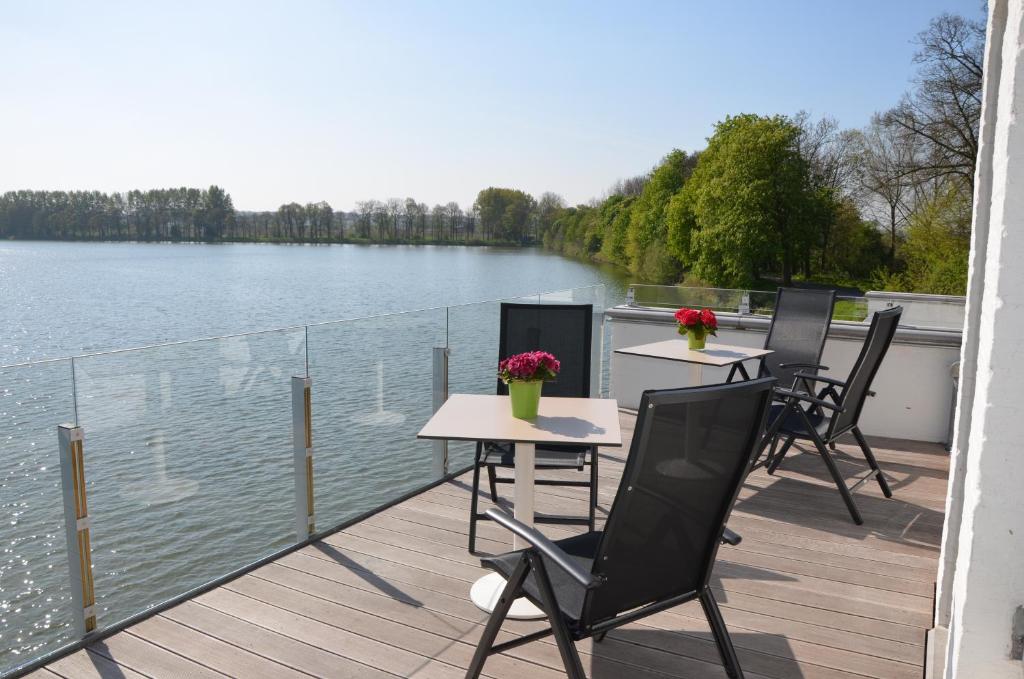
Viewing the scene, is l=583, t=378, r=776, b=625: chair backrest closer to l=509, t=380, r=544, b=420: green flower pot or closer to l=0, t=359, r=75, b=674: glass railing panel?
l=509, t=380, r=544, b=420: green flower pot

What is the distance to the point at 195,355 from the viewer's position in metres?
3.29

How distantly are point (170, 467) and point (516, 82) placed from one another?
21.2 m

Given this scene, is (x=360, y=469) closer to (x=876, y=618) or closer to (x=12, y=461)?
(x=12, y=461)

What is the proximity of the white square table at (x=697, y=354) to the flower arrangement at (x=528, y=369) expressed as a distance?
1836 millimetres

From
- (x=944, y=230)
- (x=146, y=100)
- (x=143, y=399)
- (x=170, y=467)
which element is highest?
(x=146, y=100)

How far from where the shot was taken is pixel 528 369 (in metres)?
3.12

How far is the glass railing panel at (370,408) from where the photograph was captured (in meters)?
3.88

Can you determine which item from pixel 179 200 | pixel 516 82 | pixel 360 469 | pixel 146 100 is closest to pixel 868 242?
pixel 516 82

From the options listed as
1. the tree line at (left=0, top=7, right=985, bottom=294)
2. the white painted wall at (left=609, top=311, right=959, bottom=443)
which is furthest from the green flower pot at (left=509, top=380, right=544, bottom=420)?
the tree line at (left=0, top=7, right=985, bottom=294)

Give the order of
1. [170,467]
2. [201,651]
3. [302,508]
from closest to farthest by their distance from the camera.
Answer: [201,651]
[170,467]
[302,508]

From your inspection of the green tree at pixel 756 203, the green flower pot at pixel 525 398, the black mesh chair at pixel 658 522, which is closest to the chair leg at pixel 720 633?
the black mesh chair at pixel 658 522

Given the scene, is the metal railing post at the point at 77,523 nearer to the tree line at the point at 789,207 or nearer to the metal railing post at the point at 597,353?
the metal railing post at the point at 597,353

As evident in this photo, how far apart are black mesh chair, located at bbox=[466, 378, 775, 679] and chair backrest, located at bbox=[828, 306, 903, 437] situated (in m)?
2.29

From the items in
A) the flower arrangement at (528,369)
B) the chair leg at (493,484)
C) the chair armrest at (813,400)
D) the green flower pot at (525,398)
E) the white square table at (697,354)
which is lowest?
the chair leg at (493,484)
